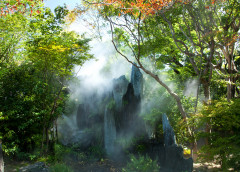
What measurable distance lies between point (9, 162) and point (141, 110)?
332 inches

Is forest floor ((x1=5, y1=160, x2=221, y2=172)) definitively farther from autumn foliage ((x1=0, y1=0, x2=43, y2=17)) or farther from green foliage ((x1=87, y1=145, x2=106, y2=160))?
autumn foliage ((x1=0, y1=0, x2=43, y2=17))

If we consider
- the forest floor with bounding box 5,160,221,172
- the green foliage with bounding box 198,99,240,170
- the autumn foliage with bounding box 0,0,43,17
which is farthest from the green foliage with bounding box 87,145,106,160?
the autumn foliage with bounding box 0,0,43,17

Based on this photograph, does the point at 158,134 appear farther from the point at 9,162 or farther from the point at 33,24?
the point at 33,24

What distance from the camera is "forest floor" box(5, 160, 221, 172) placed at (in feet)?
27.0

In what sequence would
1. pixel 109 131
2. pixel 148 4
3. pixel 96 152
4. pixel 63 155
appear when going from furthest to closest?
pixel 109 131, pixel 96 152, pixel 63 155, pixel 148 4

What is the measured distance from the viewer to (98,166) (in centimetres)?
1028

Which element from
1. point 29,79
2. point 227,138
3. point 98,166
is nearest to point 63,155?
point 98,166

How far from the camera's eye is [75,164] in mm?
10438

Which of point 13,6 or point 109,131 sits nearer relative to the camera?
point 13,6

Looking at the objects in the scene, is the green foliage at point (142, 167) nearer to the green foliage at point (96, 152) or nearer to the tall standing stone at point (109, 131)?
the green foliage at point (96, 152)

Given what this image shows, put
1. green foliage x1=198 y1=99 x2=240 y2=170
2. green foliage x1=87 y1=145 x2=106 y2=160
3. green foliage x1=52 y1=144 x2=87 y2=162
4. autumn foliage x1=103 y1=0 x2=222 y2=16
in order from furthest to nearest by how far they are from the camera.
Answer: green foliage x1=87 y1=145 x2=106 y2=160, green foliage x1=52 y1=144 x2=87 y2=162, autumn foliage x1=103 y1=0 x2=222 y2=16, green foliage x1=198 y1=99 x2=240 y2=170

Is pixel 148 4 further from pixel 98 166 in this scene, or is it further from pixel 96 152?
pixel 96 152

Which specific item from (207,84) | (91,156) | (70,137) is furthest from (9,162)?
(207,84)

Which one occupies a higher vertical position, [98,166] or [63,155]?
[63,155]
